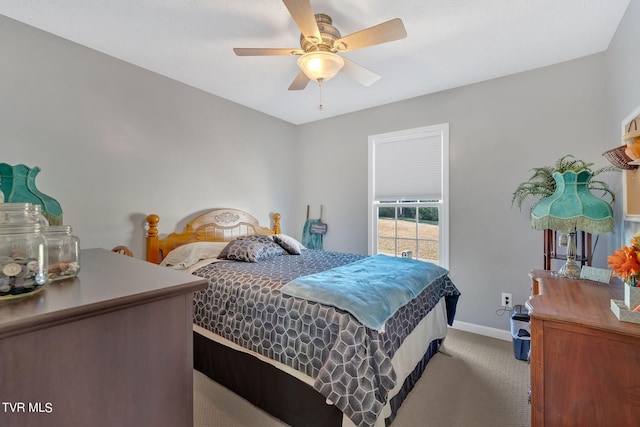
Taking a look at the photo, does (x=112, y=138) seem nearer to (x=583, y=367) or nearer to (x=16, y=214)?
(x=16, y=214)

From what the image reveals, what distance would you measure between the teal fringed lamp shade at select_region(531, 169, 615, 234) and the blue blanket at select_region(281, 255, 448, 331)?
906 mm

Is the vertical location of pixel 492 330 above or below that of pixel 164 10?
below

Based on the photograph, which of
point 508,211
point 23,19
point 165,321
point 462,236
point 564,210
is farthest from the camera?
point 462,236

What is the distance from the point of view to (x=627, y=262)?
1.11 meters

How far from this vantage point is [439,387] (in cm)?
206

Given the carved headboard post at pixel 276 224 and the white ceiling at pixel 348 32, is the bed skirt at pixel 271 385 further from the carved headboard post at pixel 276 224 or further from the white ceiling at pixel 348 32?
the white ceiling at pixel 348 32

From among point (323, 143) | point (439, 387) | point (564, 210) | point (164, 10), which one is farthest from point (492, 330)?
point (164, 10)

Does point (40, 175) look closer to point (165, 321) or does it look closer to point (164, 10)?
point (164, 10)

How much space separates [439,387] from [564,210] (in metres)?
1.49

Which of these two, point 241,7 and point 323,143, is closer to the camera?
point 241,7

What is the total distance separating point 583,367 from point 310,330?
1.19 meters

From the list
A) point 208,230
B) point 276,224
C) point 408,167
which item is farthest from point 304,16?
point 276,224

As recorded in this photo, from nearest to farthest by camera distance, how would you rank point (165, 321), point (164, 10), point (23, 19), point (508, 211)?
1. point (165, 321)
2. point (164, 10)
3. point (23, 19)
4. point (508, 211)

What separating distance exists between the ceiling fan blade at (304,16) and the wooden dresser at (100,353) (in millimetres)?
1408
